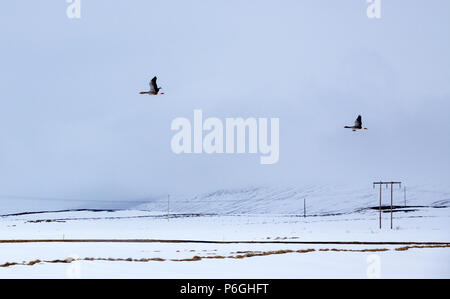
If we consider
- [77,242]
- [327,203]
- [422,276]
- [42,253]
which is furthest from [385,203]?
[422,276]

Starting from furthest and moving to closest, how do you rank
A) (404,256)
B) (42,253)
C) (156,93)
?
(42,253) → (156,93) → (404,256)

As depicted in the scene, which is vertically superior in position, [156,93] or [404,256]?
[156,93]

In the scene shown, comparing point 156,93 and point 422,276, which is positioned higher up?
point 156,93

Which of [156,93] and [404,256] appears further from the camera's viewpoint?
[156,93]

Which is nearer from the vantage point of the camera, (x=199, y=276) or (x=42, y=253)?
(x=199, y=276)

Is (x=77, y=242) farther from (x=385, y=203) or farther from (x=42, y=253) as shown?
(x=385, y=203)
